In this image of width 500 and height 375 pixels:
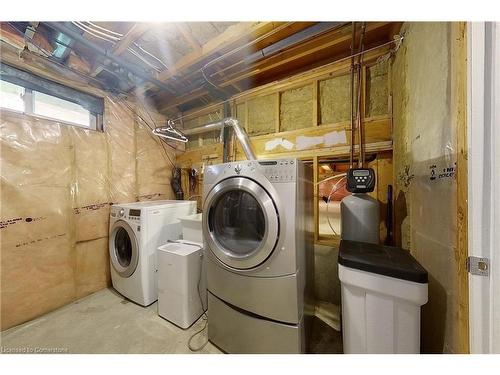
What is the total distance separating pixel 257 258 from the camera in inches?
42.5

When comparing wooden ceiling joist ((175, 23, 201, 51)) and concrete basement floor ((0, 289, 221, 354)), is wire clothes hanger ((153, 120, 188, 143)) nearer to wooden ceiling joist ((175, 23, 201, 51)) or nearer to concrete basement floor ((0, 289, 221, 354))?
wooden ceiling joist ((175, 23, 201, 51))

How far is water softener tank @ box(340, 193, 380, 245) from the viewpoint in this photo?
1.33 metres

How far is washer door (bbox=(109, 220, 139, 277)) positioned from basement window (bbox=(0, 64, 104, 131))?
123 cm

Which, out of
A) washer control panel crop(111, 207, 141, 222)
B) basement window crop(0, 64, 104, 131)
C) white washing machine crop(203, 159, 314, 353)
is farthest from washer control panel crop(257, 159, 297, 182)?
basement window crop(0, 64, 104, 131)

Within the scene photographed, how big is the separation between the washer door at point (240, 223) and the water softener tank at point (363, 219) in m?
0.70

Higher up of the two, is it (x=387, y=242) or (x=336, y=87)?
(x=336, y=87)

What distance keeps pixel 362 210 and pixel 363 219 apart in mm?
68

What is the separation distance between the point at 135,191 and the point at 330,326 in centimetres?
268

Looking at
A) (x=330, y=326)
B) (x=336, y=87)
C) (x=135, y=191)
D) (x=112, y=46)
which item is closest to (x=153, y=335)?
(x=330, y=326)

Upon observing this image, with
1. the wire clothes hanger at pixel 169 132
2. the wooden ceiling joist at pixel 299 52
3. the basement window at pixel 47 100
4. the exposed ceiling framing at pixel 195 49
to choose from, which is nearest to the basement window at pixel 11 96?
the basement window at pixel 47 100

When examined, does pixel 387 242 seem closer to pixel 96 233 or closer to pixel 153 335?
pixel 153 335

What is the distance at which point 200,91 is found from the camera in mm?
2320

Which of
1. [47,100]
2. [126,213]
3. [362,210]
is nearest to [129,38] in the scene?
[47,100]

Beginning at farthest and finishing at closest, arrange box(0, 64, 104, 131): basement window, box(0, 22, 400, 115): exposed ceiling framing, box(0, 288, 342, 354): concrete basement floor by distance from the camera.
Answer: box(0, 64, 104, 131): basement window
box(0, 22, 400, 115): exposed ceiling framing
box(0, 288, 342, 354): concrete basement floor
